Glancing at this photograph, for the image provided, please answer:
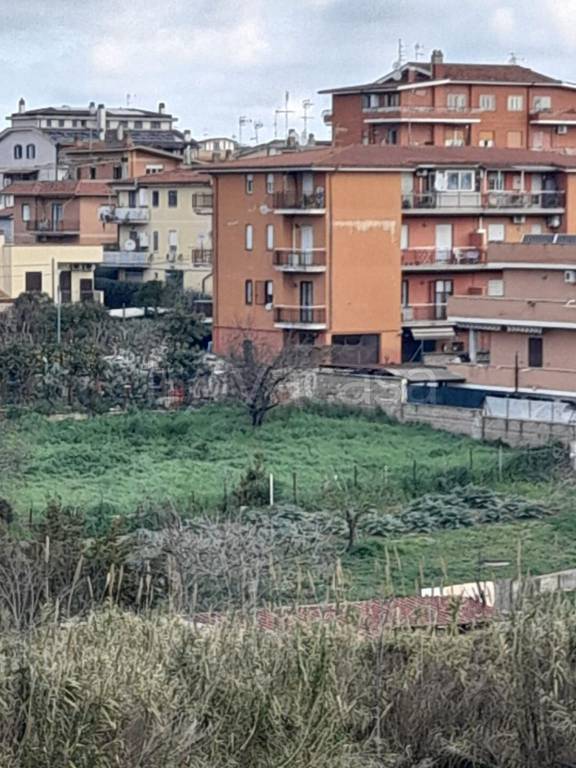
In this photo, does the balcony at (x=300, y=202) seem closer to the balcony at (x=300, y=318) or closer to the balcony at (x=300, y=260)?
the balcony at (x=300, y=260)

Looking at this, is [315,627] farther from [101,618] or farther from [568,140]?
[568,140]

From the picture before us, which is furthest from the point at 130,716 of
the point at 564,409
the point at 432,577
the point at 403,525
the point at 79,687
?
the point at 564,409

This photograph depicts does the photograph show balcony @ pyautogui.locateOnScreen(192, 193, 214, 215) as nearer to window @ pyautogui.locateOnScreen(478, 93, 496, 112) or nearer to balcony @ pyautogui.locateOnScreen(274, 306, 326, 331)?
window @ pyautogui.locateOnScreen(478, 93, 496, 112)

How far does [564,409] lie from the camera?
28.8 metres

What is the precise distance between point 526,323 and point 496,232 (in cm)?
718

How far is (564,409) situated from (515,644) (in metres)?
16.6

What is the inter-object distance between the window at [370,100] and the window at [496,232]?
820 cm

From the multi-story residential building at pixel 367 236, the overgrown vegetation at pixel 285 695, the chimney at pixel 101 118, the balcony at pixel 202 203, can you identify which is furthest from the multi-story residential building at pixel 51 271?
the overgrown vegetation at pixel 285 695

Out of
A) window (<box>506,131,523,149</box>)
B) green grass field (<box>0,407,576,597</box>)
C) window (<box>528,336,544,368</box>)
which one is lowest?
green grass field (<box>0,407,576,597</box>)

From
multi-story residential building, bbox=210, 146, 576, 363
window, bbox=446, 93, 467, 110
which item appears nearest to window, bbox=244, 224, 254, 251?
multi-story residential building, bbox=210, 146, 576, 363

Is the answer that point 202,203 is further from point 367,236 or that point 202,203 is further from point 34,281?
point 367,236

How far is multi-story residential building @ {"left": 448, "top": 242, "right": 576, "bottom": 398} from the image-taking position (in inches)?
1199

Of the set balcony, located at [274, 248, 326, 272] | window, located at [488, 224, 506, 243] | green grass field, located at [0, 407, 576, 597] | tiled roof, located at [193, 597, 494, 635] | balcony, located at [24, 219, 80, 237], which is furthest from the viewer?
balcony, located at [24, 219, 80, 237]

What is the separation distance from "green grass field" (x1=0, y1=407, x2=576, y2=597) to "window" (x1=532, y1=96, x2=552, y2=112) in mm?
18374
